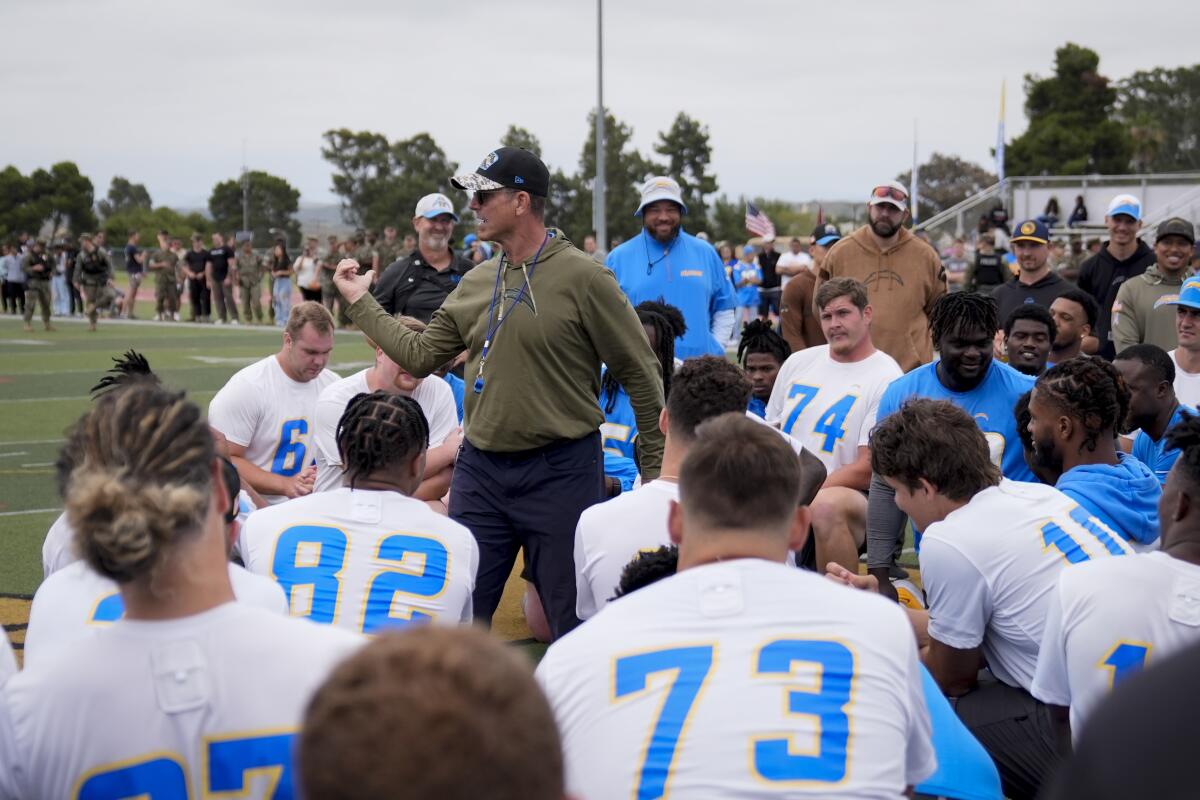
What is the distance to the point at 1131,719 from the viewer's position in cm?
102

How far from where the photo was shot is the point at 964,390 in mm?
5980

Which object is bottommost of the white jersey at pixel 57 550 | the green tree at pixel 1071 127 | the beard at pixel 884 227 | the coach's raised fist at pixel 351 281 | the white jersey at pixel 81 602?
the white jersey at pixel 57 550

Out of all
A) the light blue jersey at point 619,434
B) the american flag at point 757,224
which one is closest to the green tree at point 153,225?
the american flag at point 757,224

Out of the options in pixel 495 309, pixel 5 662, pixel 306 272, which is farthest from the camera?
pixel 306 272

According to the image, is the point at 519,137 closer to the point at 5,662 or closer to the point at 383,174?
the point at 383,174

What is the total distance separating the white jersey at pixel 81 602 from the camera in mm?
2996

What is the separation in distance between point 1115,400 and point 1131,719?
150 inches

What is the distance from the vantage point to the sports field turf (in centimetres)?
728

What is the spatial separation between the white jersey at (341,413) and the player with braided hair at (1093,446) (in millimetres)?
2995

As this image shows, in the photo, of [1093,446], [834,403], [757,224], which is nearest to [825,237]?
[834,403]

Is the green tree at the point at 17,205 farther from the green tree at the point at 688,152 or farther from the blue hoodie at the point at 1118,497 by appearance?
the blue hoodie at the point at 1118,497

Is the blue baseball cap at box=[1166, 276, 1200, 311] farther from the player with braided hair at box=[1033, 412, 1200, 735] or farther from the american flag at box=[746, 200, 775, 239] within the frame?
the american flag at box=[746, 200, 775, 239]

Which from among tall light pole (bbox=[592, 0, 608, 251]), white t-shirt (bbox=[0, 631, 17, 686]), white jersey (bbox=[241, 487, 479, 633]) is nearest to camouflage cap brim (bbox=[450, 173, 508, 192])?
white jersey (bbox=[241, 487, 479, 633])

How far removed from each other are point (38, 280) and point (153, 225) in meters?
43.7
